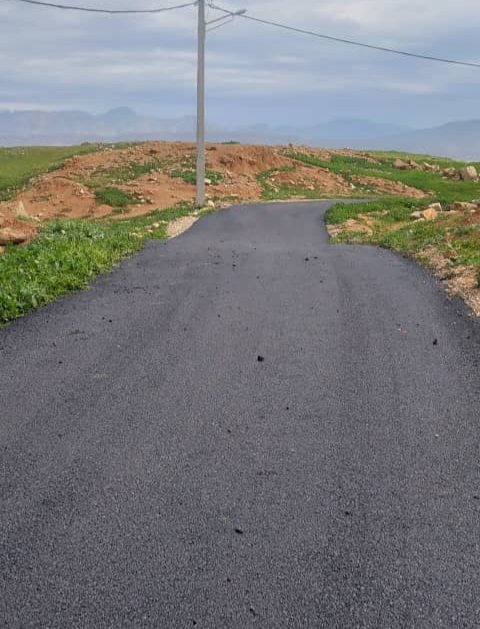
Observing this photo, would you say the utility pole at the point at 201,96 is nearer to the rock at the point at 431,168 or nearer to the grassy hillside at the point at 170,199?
the grassy hillside at the point at 170,199

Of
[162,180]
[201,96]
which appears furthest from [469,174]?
[201,96]

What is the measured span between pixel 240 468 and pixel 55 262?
752 cm

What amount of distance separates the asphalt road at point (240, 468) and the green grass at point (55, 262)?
48 centimetres

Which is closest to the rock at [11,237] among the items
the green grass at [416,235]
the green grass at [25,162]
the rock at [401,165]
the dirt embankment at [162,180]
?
the dirt embankment at [162,180]

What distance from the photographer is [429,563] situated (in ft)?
11.4

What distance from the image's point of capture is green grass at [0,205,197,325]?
29.0 ft

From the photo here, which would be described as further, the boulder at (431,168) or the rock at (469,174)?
the boulder at (431,168)

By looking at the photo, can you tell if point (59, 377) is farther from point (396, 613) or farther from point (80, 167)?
point (80, 167)

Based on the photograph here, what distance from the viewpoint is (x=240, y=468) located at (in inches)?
175

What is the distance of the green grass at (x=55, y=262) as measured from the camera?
8836mm

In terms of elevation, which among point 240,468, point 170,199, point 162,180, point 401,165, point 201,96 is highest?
point 201,96

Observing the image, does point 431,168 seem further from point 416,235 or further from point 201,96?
point 416,235

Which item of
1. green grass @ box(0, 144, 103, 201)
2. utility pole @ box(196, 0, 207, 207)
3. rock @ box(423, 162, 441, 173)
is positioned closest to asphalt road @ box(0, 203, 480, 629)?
utility pole @ box(196, 0, 207, 207)

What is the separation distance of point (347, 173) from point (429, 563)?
3766 centimetres
